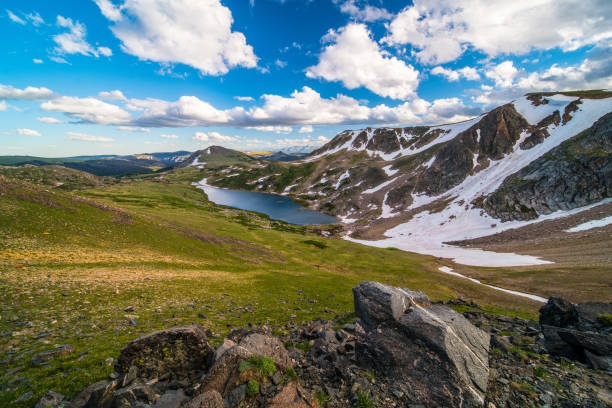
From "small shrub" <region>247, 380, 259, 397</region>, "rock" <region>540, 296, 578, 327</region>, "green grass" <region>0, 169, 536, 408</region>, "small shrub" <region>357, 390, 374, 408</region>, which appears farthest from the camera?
"rock" <region>540, 296, 578, 327</region>

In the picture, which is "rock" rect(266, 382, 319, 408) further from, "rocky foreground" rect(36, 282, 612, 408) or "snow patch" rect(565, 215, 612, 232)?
"snow patch" rect(565, 215, 612, 232)

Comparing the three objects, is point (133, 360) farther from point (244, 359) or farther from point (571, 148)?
point (571, 148)

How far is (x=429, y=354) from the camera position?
10.7 metres

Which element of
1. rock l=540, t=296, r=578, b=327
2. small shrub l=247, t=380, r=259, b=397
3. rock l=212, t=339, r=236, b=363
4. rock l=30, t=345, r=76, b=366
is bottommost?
rock l=540, t=296, r=578, b=327

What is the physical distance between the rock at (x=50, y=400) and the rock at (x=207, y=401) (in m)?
4.58

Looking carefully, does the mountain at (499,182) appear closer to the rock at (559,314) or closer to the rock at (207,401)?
the rock at (559,314)

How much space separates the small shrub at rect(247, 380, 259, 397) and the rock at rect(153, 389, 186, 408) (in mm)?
2272

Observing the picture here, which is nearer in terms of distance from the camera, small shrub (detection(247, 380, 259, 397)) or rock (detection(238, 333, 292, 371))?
small shrub (detection(247, 380, 259, 397))

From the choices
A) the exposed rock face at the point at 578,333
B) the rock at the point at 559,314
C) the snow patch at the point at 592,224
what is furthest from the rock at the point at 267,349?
the snow patch at the point at 592,224

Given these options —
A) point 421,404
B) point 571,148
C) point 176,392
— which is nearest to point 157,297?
point 176,392

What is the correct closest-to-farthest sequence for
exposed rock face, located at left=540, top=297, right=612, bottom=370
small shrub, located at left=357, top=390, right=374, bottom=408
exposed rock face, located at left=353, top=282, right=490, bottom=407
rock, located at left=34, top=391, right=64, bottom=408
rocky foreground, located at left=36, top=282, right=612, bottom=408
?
rock, located at left=34, top=391, right=64, bottom=408 → rocky foreground, located at left=36, top=282, right=612, bottom=408 → small shrub, located at left=357, top=390, right=374, bottom=408 → exposed rock face, located at left=353, top=282, right=490, bottom=407 → exposed rock face, located at left=540, top=297, right=612, bottom=370

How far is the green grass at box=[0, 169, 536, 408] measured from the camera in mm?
11867

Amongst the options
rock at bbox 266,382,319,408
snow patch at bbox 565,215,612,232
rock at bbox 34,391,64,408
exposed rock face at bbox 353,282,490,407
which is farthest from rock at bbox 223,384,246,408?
snow patch at bbox 565,215,612,232

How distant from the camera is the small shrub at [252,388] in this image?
26.0ft
